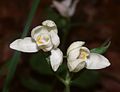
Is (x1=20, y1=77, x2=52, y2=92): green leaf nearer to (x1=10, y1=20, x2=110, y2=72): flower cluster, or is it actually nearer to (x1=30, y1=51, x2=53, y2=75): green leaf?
(x1=30, y1=51, x2=53, y2=75): green leaf

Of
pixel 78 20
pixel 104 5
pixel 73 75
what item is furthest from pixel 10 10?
pixel 73 75

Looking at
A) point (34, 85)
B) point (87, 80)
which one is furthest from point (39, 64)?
point (87, 80)

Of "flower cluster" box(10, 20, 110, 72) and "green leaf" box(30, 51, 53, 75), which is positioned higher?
"flower cluster" box(10, 20, 110, 72)

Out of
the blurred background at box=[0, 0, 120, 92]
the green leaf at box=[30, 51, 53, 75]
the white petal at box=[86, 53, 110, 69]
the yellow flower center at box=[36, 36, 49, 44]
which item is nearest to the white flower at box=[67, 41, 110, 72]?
the white petal at box=[86, 53, 110, 69]

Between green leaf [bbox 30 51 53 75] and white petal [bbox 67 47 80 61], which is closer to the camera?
white petal [bbox 67 47 80 61]

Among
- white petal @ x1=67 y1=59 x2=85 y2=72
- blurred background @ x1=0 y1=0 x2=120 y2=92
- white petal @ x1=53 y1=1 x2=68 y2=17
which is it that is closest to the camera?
white petal @ x1=67 y1=59 x2=85 y2=72

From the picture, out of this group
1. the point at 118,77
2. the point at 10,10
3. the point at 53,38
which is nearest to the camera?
the point at 53,38

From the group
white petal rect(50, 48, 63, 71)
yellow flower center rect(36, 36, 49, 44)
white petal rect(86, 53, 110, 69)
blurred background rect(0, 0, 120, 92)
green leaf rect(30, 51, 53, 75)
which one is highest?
yellow flower center rect(36, 36, 49, 44)

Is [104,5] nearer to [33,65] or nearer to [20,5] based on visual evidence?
[20,5]

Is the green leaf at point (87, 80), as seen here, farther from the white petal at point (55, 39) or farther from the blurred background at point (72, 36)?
the white petal at point (55, 39)
